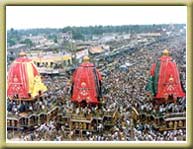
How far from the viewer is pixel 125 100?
2941 millimetres

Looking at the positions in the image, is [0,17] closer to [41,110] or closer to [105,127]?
[41,110]

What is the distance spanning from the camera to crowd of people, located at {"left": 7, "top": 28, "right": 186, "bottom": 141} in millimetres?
2930

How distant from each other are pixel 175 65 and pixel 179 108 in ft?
0.60

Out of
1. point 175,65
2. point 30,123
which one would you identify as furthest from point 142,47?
point 30,123

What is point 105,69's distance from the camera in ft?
9.64

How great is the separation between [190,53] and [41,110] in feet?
2.23

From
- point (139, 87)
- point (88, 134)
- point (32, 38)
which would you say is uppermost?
point (32, 38)

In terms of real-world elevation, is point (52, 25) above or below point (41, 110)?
above


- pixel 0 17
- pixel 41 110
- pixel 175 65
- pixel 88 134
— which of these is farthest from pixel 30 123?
pixel 175 65

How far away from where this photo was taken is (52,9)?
9.60ft

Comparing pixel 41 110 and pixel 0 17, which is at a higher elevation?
pixel 0 17

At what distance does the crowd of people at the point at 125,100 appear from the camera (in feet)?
9.61

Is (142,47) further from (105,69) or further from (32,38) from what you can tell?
(32,38)

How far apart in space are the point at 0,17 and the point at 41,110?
43cm
